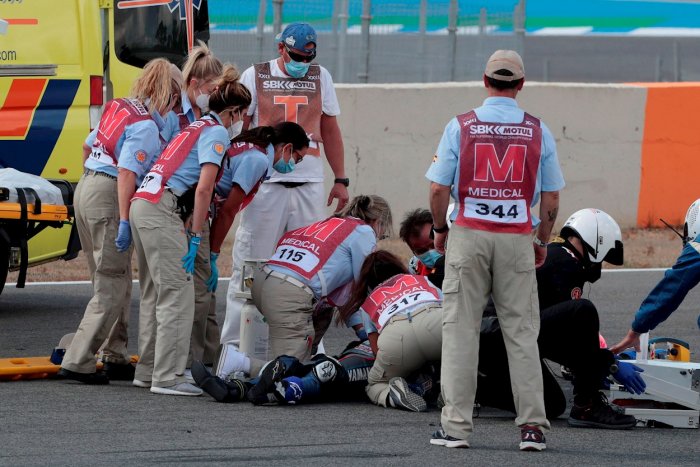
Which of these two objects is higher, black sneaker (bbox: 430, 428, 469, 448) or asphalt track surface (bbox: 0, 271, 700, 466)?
black sneaker (bbox: 430, 428, 469, 448)

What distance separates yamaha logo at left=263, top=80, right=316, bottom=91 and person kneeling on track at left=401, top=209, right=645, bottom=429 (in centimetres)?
193

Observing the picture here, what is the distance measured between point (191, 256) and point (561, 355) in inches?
76.2

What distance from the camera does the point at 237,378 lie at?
7.07 meters

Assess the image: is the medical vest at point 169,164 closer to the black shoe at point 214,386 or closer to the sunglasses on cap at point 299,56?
the black shoe at point 214,386

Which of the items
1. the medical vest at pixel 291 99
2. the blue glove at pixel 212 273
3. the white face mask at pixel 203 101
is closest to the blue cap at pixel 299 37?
the medical vest at pixel 291 99

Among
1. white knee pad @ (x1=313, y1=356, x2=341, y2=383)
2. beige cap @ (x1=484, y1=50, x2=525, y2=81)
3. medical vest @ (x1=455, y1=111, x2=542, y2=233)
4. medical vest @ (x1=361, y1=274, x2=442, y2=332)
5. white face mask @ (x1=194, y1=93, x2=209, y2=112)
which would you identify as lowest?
white knee pad @ (x1=313, y1=356, x2=341, y2=383)

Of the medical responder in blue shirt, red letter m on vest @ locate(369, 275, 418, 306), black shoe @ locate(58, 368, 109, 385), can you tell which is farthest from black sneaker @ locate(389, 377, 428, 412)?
black shoe @ locate(58, 368, 109, 385)

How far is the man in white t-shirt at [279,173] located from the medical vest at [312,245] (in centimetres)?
63

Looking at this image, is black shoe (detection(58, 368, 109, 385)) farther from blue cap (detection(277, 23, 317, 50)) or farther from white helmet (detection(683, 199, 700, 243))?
white helmet (detection(683, 199, 700, 243))

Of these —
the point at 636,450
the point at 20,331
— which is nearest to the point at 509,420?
the point at 636,450

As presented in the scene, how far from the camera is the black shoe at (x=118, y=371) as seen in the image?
24.6 ft

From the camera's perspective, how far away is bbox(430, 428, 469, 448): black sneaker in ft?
19.3

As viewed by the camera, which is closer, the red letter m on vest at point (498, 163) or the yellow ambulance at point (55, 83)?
the red letter m on vest at point (498, 163)

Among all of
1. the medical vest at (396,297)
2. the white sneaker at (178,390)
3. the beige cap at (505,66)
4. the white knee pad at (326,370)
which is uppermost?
the beige cap at (505,66)
